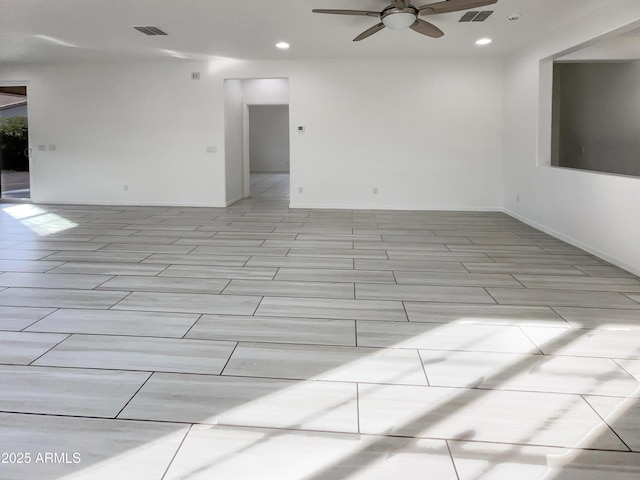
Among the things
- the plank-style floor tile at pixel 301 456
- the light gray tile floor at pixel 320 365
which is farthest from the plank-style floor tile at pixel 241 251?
the plank-style floor tile at pixel 301 456

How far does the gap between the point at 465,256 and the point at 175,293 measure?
9.46 feet

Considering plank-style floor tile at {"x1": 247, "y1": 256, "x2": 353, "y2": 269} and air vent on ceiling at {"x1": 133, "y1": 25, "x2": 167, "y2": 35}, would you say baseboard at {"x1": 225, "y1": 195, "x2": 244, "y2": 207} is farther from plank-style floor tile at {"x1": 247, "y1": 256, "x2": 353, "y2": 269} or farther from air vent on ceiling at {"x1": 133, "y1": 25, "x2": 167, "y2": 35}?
plank-style floor tile at {"x1": 247, "y1": 256, "x2": 353, "y2": 269}

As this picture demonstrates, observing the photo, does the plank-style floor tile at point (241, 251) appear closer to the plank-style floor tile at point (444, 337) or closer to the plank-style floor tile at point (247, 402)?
the plank-style floor tile at point (444, 337)

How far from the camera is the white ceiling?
5332mm

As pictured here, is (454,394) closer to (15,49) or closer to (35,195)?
(15,49)

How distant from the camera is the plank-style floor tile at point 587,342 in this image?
8.71ft

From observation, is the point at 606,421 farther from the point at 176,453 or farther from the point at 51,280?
the point at 51,280

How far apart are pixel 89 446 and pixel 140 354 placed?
2.77 ft

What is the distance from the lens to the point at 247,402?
83.7 inches

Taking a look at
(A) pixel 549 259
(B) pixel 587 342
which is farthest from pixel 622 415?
(A) pixel 549 259

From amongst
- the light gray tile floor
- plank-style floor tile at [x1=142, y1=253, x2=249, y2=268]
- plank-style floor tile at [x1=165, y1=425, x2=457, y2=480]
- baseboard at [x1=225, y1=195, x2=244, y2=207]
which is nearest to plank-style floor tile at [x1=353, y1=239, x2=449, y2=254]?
the light gray tile floor

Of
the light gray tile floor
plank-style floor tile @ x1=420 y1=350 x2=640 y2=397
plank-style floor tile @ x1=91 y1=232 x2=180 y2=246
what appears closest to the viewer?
the light gray tile floor

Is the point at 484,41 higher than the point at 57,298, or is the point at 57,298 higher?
the point at 484,41

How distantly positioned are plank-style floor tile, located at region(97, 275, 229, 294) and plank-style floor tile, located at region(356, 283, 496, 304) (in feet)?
3.72
